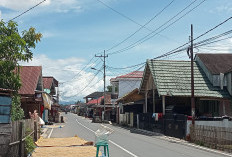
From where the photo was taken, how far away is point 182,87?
104 ft

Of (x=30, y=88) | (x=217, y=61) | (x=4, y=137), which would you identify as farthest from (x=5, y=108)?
(x=217, y=61)

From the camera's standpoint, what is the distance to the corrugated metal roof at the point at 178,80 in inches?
1228

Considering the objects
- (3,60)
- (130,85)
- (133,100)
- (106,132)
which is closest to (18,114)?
(3,60)

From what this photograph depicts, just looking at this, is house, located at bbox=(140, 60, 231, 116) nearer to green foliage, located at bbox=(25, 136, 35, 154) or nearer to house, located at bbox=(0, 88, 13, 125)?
green foliage, located at bbox=(25, 136, 35, 154)

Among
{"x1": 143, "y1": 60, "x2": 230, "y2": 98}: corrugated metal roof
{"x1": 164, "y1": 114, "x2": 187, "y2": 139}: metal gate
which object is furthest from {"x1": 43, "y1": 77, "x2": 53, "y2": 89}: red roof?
{"x1": 164, "y1": 114, "x2": 187, "y2": 139}: metal gate

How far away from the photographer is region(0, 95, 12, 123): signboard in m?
13.8

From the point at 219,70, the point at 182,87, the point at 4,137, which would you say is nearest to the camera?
the point at 4,137

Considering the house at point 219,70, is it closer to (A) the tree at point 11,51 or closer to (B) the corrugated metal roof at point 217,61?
(B) the corrugated metal roof at point 217,61

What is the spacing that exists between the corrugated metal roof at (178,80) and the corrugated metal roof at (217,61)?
0.98 meters

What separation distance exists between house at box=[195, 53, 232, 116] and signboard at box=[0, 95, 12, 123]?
2266 centimetres

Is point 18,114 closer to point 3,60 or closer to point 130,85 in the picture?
point 3,60

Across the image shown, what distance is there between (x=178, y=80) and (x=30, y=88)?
1387 cm

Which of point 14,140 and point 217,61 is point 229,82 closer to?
point 217,61

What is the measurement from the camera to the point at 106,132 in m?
12.4
